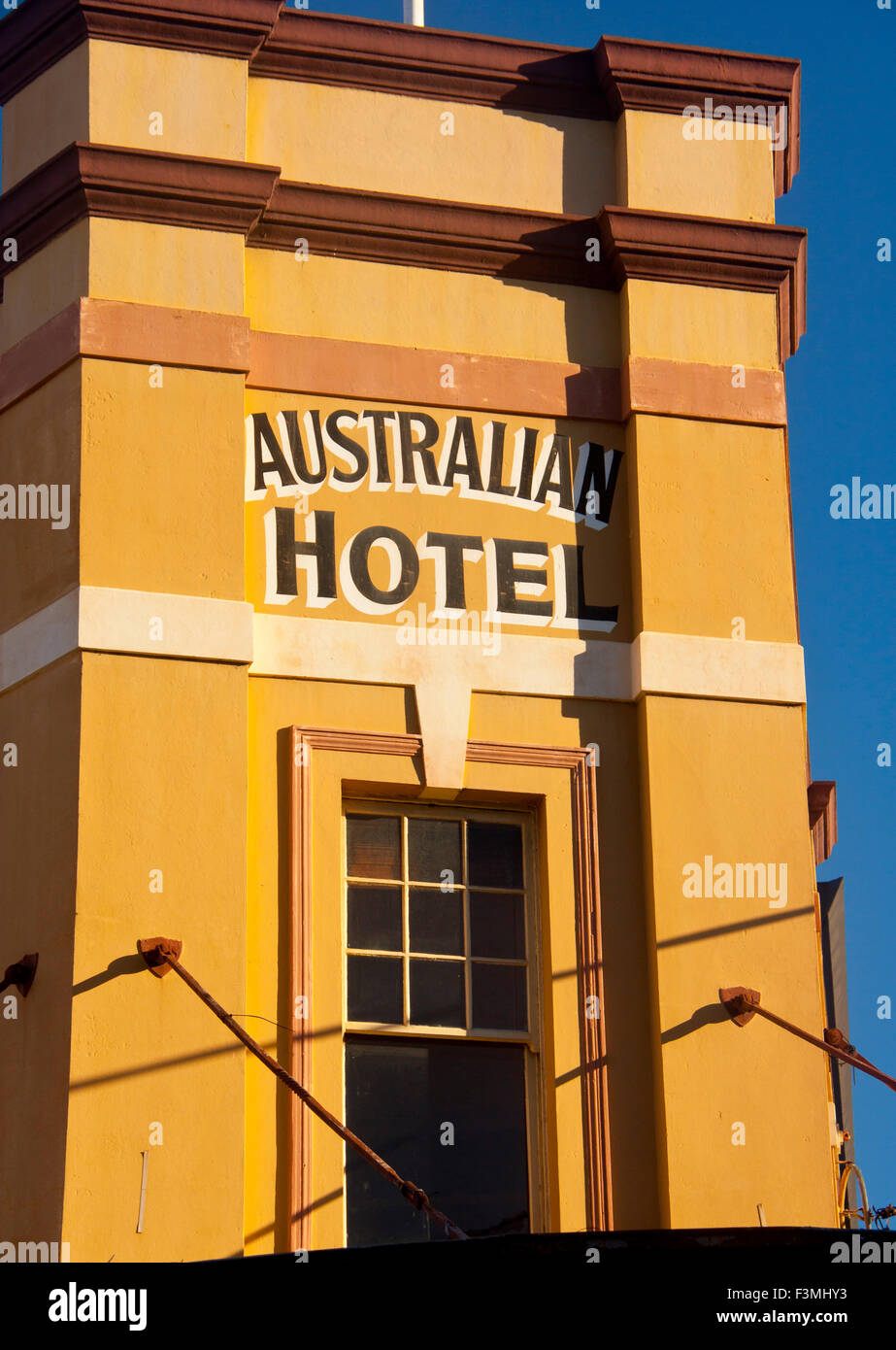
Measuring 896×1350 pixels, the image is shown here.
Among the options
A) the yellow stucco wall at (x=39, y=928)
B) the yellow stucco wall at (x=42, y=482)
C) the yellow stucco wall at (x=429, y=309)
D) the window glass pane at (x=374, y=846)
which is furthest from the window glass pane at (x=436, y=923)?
the yellow stucco wall at (x=429, y=309)

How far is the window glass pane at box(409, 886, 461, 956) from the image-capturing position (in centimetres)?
1420

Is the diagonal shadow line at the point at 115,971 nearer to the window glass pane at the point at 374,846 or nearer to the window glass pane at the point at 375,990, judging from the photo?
the window glass pane at the point at 375,990

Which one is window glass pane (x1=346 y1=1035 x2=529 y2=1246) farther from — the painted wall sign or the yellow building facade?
the painted wall sign

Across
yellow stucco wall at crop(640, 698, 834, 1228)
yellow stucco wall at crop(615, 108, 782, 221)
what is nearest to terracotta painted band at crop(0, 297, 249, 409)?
yellow stucco wall at crop(615, 108, 782, 221)

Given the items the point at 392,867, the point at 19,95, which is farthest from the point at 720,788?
the point at 19,95

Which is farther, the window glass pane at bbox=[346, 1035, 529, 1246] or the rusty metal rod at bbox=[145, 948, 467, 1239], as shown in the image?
the window glass pane at bbox=[346, 1035, 529, 1246]

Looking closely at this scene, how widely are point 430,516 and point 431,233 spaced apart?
1.95m

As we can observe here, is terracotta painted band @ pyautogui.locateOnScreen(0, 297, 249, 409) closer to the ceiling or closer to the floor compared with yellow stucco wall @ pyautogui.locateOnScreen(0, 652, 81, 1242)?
closer to the ceiling

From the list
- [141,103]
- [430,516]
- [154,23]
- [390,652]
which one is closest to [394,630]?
[390,652]

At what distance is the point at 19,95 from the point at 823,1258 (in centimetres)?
925

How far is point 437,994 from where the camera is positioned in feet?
46.3

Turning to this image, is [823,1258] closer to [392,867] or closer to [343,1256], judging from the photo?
[343,1256]

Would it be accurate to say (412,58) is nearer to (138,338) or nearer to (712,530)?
(138,338)

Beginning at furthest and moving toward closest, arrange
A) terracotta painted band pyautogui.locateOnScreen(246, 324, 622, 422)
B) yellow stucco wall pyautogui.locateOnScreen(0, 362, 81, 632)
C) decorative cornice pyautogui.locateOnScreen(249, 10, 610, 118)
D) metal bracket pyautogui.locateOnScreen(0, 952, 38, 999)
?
decorative cornice pyautogui.locateOnScreen(249, 10, 610, 118) < terracotta painted band pyautogui.locateOnScreen(246, 324, 622, 422) < yellow stucco wall pyautogui.locateOnScreen(0, 362, 81, 632) < metal bracket pyautogui.locateOnScreen(0, 952, 38, 999)
